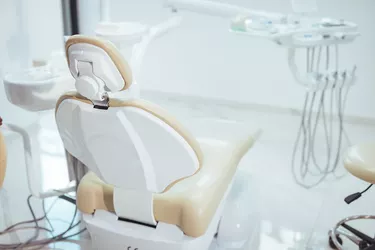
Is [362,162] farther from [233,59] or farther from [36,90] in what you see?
[233,59]

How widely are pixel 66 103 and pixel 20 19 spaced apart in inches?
72.3

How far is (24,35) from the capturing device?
119 inches

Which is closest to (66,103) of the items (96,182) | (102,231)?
(96,182)

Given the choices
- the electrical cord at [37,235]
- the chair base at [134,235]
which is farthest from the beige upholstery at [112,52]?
the electrical cord at [37,235]

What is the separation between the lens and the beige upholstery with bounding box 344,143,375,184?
5.49ft

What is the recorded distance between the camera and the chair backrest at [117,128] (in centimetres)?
123

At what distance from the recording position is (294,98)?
371 centimetres

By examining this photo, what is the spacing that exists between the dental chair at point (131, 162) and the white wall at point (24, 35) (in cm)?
160

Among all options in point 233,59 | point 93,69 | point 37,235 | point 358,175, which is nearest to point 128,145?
point 93,69

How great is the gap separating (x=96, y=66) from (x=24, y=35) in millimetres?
2043

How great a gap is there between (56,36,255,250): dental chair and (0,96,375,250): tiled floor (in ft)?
1.29

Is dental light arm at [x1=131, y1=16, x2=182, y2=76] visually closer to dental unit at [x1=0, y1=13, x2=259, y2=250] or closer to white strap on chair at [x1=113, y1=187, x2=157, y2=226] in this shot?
dental unit at [x1=0, y1=13, x2=259, y2=250]

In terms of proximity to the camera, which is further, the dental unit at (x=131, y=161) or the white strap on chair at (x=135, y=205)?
the white strap on chair at (x=135, y=205)

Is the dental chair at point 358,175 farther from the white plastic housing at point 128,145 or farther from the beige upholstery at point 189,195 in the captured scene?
the white plastic housing at point 128,145
